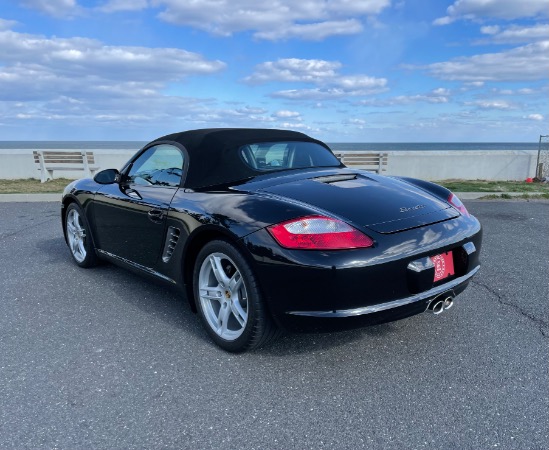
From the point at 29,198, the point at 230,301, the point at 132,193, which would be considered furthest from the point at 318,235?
the point at 29,198

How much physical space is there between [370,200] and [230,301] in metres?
1.06

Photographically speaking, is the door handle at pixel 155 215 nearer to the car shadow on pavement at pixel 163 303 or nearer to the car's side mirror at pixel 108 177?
the car shadow on pavement at pixel 163 303

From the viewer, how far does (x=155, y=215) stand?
11.3 feet

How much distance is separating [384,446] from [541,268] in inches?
132

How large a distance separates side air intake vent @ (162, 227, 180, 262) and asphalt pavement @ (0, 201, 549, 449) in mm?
493

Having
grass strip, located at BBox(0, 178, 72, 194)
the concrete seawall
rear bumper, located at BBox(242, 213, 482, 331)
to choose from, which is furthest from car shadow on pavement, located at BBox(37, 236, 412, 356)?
the concrete seawall

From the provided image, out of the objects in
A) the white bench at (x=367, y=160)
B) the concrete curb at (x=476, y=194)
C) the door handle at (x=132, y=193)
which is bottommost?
the concrete curb at (x=476, y=194)

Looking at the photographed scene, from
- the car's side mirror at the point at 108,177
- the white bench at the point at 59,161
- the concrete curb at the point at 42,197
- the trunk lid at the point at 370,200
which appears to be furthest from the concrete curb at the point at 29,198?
the trunk lid at the point at 370,200

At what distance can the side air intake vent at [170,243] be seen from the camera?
3.25m

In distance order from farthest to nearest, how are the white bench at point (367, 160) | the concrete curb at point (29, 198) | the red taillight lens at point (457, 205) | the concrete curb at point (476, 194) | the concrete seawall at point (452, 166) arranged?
the concrete seawall at point (452, 166), the white bench at point (367, 160), the concrete curb at point (29, 198), the concrete curb at point (476, 194), the red taillight lens at point (457, 205)

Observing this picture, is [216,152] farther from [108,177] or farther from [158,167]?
[108,177]

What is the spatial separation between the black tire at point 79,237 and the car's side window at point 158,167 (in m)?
0.90

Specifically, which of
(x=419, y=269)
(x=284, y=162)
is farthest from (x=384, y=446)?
(x=284, y=162)

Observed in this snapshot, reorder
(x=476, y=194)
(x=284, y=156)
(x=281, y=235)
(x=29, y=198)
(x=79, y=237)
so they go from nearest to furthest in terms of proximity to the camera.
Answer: (x=281, y=235) < (x=284, y=156) < (x=79, y=237) < (x=476, y=194) < (x=29, y=198)
